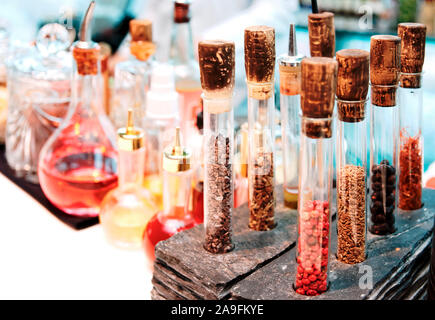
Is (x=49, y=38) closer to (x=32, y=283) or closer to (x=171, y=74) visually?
(x=171, y=74)

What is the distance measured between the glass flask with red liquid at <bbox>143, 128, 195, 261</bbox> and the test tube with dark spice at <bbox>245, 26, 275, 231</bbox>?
3.8 inches

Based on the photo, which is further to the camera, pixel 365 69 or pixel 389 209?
pixel 389 209

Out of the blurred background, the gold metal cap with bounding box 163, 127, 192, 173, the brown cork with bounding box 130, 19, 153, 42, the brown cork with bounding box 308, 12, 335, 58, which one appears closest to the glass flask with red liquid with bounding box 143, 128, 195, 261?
the gold metal cap with bounding box 163, 127, 192, 173

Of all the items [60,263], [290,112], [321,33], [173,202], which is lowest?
[60,263]

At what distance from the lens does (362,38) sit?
196 centimetres

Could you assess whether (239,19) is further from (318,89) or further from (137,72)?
(318,89)

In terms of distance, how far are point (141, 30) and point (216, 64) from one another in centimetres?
46

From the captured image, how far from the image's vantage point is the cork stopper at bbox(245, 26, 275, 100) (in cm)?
64

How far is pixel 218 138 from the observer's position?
66 cm

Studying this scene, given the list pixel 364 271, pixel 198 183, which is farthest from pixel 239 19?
pixel 364 271

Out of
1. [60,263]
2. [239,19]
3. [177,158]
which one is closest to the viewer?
[177,158]
